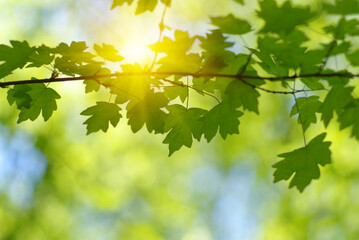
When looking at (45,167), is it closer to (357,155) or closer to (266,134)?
(266,134)

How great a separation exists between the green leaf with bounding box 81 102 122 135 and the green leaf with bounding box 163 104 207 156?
0.90 ft

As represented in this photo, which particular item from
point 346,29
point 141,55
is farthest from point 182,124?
point 141,55

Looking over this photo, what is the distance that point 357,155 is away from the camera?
33.5ft

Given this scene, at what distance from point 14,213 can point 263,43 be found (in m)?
11.8

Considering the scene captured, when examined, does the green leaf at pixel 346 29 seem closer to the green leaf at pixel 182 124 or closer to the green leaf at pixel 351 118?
the green leaf at pixel 351 118

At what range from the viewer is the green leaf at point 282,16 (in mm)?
1156

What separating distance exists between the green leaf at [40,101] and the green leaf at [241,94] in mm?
972

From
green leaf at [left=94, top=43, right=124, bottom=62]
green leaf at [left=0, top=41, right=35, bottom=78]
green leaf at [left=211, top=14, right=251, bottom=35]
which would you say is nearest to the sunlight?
green leaf at [left=94, top=43, right=124, bottom=62]

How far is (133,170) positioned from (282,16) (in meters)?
11.2

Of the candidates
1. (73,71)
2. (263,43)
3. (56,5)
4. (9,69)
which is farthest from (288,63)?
(56,5)

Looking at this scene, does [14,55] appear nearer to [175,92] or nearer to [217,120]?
[175,92]

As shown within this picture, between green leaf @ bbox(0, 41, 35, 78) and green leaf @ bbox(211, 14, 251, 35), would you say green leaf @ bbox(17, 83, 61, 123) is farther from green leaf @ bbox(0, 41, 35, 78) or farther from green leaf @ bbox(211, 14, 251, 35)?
green leaf @ bbox(211, 14, 251, 35)

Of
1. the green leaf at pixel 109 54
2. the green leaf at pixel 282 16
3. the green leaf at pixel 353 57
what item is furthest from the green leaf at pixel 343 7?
the green leaf at pixel 109 54

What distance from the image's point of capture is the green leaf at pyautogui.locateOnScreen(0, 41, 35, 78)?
1.57 meters
